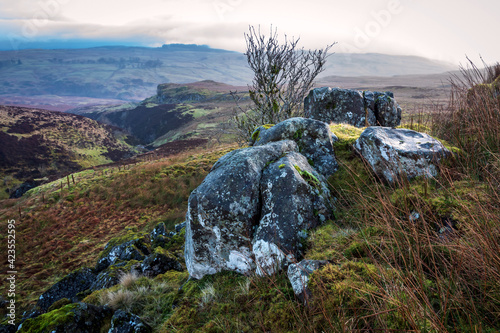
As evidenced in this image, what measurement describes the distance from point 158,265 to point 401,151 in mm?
6744

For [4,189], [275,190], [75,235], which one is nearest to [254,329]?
[275,190]

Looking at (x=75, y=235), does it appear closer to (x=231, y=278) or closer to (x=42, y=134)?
(x=231, y=278)

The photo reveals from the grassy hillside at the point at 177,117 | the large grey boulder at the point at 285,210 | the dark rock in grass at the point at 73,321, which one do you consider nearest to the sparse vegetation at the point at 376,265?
the dark rock in grass at the point at 73,321

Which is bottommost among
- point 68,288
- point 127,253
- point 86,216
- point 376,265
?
point 86,216

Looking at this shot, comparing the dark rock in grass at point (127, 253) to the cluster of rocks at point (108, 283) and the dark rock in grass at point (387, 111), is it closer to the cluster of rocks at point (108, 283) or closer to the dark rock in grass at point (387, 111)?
the cluster of rocks at point (108, 283)

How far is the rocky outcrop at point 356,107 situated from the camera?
11273 mm

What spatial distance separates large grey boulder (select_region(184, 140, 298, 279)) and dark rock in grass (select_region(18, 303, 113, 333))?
6.11 ft

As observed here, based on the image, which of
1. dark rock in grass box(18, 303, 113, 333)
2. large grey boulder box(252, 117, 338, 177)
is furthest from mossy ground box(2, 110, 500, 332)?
dark rock in grass box(18, 303, 113, 333)

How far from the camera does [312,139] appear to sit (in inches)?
273

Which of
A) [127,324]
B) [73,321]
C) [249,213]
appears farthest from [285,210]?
[73,321]

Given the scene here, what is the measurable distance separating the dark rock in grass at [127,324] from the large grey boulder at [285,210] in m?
2.25

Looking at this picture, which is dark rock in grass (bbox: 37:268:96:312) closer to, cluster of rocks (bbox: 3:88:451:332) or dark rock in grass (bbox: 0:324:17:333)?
dark rock in grass (bbox: 0:324:17:333)

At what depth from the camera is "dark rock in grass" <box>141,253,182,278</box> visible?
6.53 metres

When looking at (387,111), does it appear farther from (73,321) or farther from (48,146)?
(48,146)
